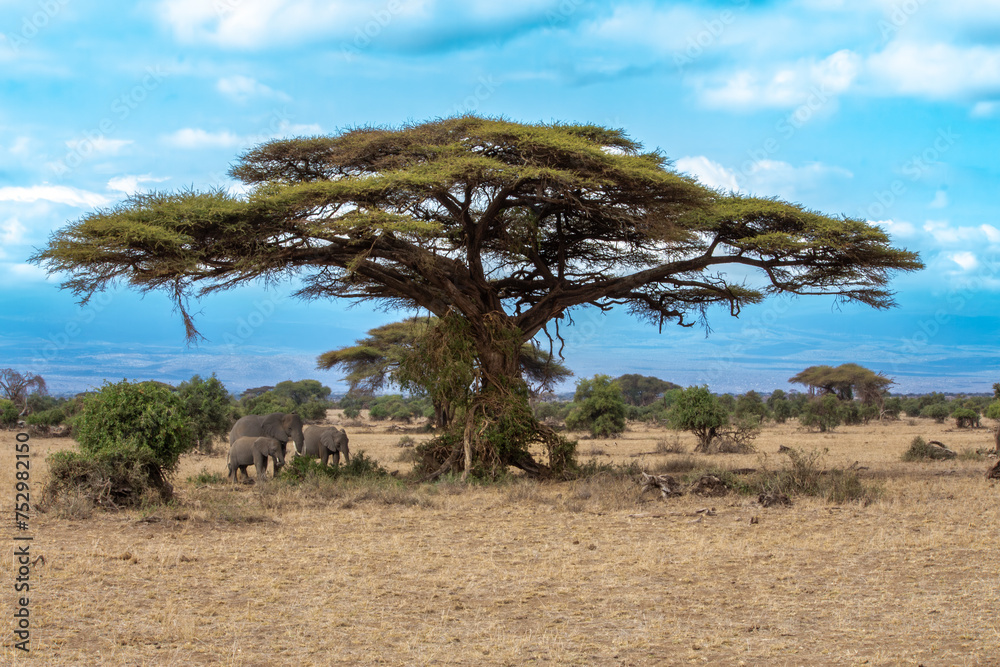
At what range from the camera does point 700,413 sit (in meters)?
26.6

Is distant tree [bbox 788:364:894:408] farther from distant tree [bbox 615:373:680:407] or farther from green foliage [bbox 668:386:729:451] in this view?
green foliage [bbox 668:386:729:451]

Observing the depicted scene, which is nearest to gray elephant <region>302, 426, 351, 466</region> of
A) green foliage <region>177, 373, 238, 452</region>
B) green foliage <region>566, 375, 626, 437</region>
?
green foliage <region>177, 373, 238, 452</region>

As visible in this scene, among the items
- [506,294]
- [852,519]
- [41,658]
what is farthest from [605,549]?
[506,294]

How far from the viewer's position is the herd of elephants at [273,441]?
16.2 meters

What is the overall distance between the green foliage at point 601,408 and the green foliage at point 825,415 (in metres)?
10.3

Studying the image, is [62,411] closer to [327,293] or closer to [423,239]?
[327,293]

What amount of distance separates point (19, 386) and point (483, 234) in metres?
39.9

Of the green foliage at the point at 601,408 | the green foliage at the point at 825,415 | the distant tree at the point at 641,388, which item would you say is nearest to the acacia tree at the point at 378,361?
the green foliage at the point at 601,408

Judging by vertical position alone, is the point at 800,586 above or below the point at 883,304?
below

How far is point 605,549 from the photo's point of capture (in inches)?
400

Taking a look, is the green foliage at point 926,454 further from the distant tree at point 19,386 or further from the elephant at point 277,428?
the distant tree at point 19,386

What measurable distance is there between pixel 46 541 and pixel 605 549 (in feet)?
22.5

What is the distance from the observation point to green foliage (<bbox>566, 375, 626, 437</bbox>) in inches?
1356

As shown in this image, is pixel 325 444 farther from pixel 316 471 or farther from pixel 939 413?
pixel 939 413
